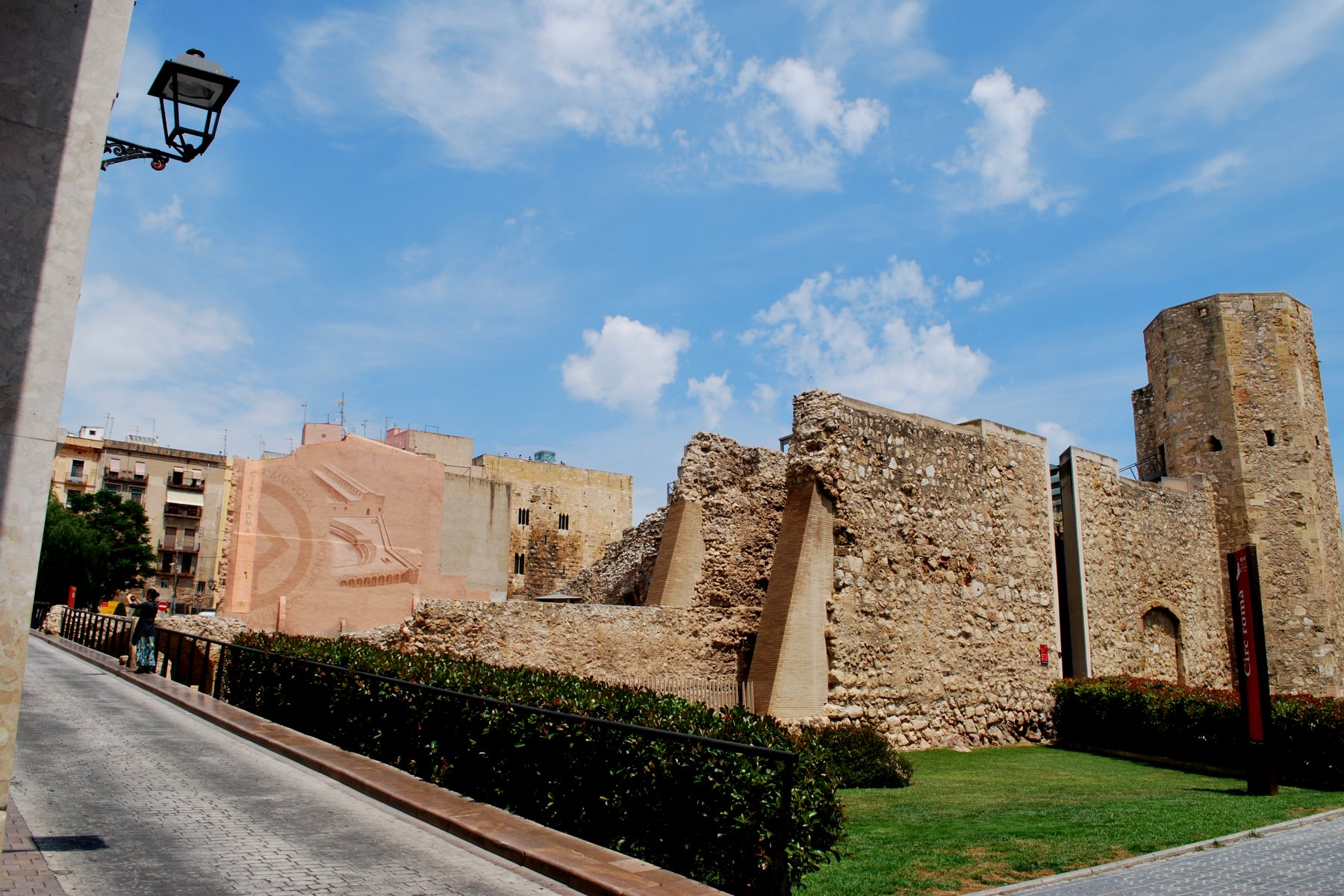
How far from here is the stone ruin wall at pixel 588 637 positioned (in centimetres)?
1432

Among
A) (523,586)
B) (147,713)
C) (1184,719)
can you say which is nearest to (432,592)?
(147,713)

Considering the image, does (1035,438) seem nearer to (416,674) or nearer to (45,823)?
(416,674)

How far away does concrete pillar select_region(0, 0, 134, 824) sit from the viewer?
329 centimetres

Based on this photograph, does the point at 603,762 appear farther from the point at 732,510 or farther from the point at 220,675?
the point at 732,510

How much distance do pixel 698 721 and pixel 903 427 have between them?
1015 cm

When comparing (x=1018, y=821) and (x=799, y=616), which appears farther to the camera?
(x=799, y=616)

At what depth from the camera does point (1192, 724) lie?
46.3 ft

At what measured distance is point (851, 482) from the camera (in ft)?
47.4

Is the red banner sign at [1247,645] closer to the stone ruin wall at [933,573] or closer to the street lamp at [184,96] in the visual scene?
the stone ruin wall at [933,573]

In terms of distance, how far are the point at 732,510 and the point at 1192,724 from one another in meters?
8.68

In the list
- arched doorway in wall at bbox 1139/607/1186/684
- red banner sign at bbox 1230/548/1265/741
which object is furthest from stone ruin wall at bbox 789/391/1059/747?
red banner sign at bbox 1230/548/1265/741

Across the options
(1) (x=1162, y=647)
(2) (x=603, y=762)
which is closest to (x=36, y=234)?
(2) (x=603, y=762)

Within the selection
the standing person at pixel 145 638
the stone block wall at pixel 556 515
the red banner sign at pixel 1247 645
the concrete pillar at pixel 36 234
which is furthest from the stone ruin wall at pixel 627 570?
the stone block wall at pixel 556 515

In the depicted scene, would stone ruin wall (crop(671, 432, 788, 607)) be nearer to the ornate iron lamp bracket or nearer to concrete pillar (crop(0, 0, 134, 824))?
the ornate iron lamp bracket
